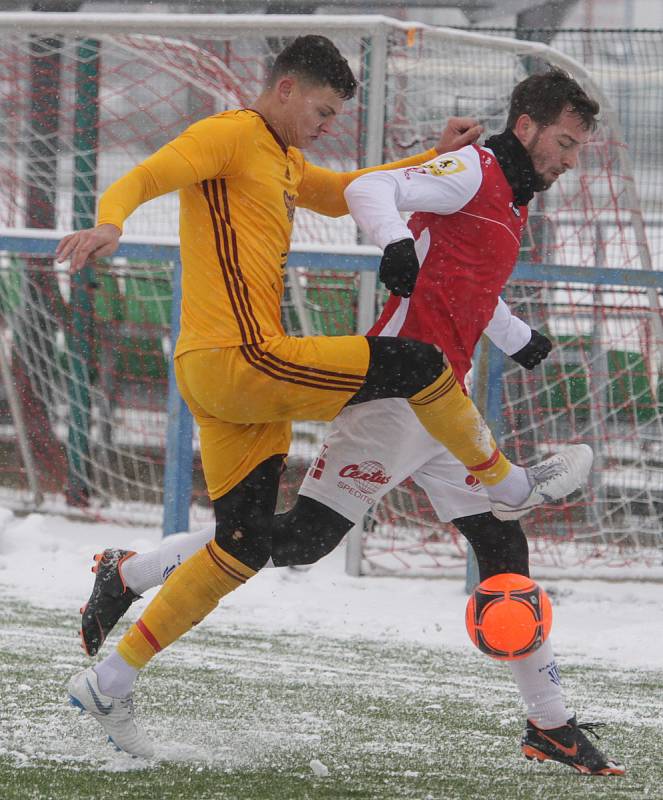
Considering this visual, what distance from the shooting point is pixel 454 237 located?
3635mm

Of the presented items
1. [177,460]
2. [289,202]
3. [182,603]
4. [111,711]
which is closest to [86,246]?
[289,202]

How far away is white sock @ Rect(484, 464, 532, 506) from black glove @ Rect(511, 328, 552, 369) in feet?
2.11

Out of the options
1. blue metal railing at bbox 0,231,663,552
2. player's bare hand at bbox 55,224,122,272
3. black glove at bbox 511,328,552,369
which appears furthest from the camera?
blue metal railing at bbox 0,231,663,552

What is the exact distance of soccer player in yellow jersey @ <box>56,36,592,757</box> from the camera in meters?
3.32

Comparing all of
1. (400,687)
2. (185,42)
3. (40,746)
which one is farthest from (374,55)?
(40,746)

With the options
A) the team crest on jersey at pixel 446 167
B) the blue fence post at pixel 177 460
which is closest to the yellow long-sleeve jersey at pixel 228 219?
the team crest on jersey at pixel 446 167

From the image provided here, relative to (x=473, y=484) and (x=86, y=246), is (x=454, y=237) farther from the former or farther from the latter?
(x=86, y=246)

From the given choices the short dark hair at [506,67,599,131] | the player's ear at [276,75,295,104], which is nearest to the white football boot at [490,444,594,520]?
the short dark hair at [506,67,599,131]

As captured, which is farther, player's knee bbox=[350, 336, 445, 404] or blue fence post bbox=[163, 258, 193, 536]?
blue fence post bbox=[163, 258, 193, 536]

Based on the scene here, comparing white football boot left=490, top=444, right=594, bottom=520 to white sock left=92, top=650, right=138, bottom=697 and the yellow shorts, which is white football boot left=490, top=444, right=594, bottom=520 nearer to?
the yellow shorts

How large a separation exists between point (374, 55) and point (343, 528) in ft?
10.9

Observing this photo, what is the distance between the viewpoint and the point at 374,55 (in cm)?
629

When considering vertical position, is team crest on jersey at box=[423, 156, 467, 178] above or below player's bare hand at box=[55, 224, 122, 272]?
above

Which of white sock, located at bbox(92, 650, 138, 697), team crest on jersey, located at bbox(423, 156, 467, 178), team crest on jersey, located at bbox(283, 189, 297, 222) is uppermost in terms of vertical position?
team crest on jersey, located at bbox(423, 156, 467, 178)
